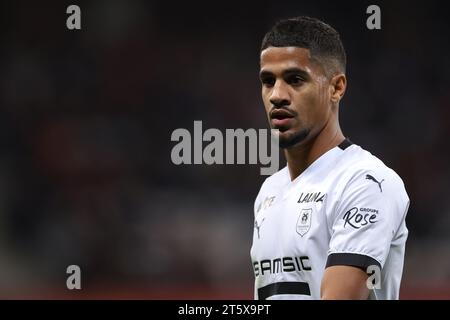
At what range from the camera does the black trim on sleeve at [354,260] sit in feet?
8.18

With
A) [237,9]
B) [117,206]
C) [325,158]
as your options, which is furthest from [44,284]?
[325,158]

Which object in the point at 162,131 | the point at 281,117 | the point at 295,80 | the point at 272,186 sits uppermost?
the point at 162,131

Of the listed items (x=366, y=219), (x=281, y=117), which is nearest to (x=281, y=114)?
(x=281, y=117)

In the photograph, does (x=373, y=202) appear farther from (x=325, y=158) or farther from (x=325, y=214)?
(x=325, y=158)

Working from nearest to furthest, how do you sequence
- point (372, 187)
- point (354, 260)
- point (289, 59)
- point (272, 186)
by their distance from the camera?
1. point (354, 260)
2. point (372, 187)
3. point (289, 59)
4. point (272, 186)

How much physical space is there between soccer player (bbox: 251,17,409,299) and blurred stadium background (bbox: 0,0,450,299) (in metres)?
4.33

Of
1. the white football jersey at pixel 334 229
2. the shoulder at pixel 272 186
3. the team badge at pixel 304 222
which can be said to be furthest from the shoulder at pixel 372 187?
the shoulder at pixel 272 186

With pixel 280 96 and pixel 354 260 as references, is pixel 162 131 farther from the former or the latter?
pixel 354 260

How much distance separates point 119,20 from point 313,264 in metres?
6.11

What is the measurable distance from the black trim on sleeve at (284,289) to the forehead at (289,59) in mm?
802

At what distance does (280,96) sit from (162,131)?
5.05 m

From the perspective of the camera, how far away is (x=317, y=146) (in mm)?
3006

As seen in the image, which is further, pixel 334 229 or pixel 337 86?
pixel 337 86

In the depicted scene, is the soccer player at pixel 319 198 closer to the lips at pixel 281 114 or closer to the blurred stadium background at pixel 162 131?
the lips at pixel 281 114
